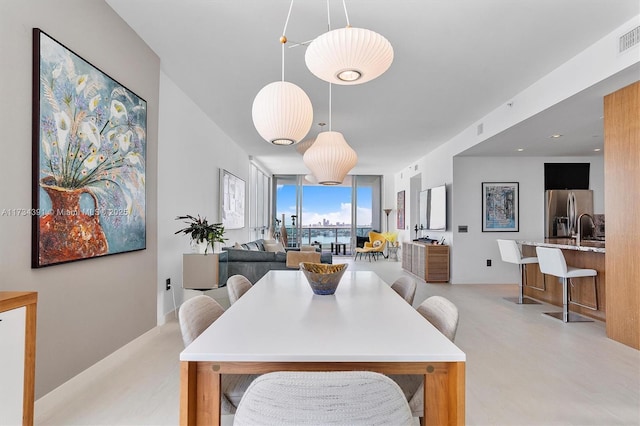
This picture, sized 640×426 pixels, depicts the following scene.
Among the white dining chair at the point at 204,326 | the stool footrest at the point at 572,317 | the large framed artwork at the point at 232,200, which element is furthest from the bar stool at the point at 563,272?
the large framed artwork at the point at 232,200

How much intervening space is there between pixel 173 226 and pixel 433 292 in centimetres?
428

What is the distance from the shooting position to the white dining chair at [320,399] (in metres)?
0.91

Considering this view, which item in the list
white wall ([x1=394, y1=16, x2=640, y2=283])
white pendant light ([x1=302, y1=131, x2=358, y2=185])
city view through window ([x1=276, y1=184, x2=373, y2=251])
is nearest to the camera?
white pendant light ([x1=302, y1=131, x2=358, y2=185])

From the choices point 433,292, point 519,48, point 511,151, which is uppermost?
point 519,48

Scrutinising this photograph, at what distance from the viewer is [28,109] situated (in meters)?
2.07

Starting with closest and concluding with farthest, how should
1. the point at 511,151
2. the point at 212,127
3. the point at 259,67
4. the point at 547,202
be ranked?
the point at 259,67 → the point at 212,127 → the point at 511,151 → the point at 547,202

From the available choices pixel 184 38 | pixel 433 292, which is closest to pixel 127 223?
pixel 184 38

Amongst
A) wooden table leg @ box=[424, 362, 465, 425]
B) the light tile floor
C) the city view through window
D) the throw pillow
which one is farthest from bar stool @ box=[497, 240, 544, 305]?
the city view through window

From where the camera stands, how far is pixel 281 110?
6.88ft

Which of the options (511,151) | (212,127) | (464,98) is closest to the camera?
(464,98)

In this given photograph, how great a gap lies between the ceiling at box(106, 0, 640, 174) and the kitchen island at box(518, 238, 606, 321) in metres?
Result: 1.60

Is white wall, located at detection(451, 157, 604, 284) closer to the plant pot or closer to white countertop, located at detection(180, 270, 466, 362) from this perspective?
the plant pot

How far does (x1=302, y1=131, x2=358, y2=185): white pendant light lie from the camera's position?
2996 mm

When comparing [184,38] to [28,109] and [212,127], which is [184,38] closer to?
[28,109]
